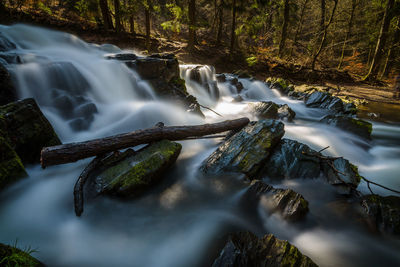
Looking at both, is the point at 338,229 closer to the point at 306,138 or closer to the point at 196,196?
the point at 196,196

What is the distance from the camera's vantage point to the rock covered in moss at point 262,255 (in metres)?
1.75

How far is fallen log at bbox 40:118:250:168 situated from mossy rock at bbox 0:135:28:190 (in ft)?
1.47

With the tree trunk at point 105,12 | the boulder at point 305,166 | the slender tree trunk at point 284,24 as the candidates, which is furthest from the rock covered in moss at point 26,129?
the slender tree trunk at point 284,24

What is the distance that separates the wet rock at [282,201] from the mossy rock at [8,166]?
11.7 ft

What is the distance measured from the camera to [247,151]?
3.53 meters

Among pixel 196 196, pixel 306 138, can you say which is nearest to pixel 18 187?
pixel 196 196

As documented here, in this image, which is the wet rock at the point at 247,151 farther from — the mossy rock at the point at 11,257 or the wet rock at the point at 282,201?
the mossy rock at the point at 11,257

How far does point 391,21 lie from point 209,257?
2154 cm

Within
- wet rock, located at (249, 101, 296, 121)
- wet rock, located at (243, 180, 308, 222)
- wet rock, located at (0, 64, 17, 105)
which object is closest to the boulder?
wet rock, located at (243, 180, 308, 222)

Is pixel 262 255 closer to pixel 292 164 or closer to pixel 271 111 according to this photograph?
pixel 292 164

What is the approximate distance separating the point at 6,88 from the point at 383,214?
7703 millimetres

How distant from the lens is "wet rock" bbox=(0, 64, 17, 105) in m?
4.37

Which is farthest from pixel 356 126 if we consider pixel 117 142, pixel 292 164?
pixel 117 142

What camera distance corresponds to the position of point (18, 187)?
2.87 metres
